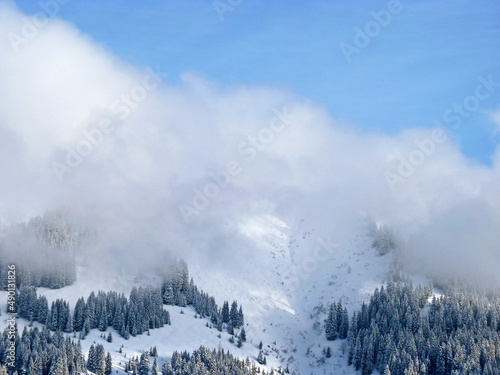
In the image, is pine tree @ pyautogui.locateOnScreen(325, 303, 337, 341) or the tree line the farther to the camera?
pine tree @ pyautogui.locateOnScreen(325, 303, 337, 341)

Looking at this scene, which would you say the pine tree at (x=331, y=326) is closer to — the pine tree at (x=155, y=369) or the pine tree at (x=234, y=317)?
the pine tree at (x=234, y=317)

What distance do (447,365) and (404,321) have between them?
75.7 feet

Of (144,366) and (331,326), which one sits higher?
(331,326)

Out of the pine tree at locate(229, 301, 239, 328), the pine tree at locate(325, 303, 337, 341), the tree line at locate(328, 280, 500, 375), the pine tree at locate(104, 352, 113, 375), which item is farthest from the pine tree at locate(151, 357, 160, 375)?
the pine tree at locate(325, 303, 337, 341)

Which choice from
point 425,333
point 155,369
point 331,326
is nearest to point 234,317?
point 331,326

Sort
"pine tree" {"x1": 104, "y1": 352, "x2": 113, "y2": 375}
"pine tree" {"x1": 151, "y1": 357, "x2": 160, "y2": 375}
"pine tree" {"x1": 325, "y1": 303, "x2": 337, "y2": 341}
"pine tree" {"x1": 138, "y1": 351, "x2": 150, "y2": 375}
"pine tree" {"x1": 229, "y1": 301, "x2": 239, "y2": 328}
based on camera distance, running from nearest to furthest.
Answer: "pine tree" {"x1": 104, "y1": 352, "x2": 113, "y2": 375}
"pine tree" {"x1": 138, "y1": 351, "x2": 150, "y2": 375}
"pine tree" {"x1": 151, "y1": 357, "x2": 160, "y2": 375}
"pine tree" {"x1": 325, "y1": 303, "x2": 337, "y2": 341}
"pine tree" {"x1": 229, "y1": 301, "x2": 239, "y2": 328}

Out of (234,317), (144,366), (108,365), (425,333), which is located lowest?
(108,365)

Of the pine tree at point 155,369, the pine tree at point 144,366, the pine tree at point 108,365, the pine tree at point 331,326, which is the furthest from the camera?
the pine tree at point 331,326

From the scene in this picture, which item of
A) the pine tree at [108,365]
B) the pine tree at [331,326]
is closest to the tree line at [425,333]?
the pine tree at [331,326]

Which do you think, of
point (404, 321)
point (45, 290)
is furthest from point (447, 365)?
point (45, 290)

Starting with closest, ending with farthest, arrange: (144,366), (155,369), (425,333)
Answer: (144,366) < (155,369) < (425,333)

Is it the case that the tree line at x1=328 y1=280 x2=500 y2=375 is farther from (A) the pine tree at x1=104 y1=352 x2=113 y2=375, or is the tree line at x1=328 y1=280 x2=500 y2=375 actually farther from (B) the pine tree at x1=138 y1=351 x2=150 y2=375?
(A) the pine tree at x1=104 y1=352 x2=113 y2=375

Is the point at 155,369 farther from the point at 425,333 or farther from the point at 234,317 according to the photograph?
the point at 425,333

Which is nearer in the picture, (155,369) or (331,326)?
(155,369)
